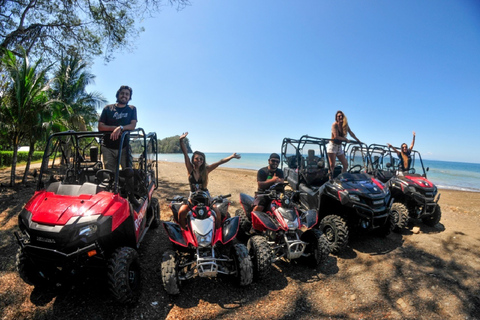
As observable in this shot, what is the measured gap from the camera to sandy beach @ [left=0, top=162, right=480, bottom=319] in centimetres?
297

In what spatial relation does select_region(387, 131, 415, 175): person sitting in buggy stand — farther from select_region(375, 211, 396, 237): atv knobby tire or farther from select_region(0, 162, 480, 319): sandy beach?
select_region(0, 162, 480, 319): sandy beach

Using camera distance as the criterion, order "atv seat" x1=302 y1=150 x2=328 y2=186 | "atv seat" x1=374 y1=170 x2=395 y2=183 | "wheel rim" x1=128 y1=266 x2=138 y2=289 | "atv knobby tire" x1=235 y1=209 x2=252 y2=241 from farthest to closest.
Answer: "atv seat" x1=374 y1=170 x2=395 y2=183 → "atv seat" x1=302 y1=150 x2=328 y2=186 → "atv knobby tire" x1=235 y1=209 x2=252 y2=241 → "wheel rim" x1=128 y1=266 x2=138 y2=289

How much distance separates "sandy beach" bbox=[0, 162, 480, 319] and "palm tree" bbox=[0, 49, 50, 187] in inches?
279

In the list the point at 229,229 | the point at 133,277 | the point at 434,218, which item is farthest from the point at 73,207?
the point at 434,218

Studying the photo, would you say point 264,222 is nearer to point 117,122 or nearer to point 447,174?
point 117,122

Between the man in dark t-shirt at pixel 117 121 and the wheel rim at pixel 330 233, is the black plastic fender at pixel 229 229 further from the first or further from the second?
the man in dark t-shirt at pixel 117 121

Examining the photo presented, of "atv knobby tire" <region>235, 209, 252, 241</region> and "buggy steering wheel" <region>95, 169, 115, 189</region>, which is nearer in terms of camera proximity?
"buggy steering wheel" <region>95, 169, 115, 189</region>

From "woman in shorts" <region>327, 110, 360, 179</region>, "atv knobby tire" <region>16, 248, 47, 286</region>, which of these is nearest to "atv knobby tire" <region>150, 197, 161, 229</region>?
"atv knobby tire" <region>16, 248, 47, 286</region>

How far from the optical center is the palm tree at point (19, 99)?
9.56 m

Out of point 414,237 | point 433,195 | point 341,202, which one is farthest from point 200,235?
point 433,195

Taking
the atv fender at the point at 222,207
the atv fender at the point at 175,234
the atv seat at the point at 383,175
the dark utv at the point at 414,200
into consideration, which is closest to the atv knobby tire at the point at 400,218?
the dark utv at the point at 414,200

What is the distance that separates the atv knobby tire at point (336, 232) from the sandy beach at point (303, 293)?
8.9 inches

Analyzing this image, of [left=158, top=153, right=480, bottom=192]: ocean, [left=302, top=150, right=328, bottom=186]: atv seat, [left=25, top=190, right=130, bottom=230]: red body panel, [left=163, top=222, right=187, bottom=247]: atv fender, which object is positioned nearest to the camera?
[left=25, top=190, right=130, bottom=230]: red body panel

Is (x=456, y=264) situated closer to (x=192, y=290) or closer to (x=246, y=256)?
(x=246, y=256)
